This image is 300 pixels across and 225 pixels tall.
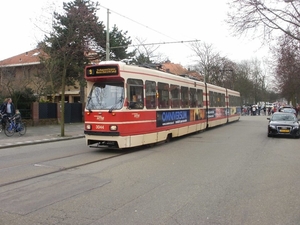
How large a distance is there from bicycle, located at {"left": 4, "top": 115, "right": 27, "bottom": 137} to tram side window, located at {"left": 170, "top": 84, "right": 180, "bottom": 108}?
8.59 meters

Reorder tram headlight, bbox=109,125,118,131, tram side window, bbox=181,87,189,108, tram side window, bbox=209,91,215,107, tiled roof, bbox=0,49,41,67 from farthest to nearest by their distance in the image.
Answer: tiled roof, bbox=0,49,41,67, tram side window, bbox=209,91,215,107, tram side window, bbox=181,87,189,108, tram headlight, bbox=109,125,118,131

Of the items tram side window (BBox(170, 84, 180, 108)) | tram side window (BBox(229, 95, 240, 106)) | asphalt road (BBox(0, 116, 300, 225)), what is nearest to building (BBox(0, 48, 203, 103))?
tram side window (BBox(170, 84, 180, 108))

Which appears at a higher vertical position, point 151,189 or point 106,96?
point 106,96

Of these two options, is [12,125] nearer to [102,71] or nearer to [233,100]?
[102,71]

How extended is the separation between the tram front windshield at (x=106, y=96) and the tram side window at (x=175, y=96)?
3.97 metres

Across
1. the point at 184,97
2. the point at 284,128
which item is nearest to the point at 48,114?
the point at 184,97

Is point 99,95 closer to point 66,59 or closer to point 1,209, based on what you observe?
point 1,209

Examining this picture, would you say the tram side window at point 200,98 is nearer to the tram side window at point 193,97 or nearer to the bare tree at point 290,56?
the tram side window at point 193,97

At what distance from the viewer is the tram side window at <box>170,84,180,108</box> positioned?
14202 millimetres

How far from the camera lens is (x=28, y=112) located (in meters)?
22.2

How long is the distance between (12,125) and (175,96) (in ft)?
29.3

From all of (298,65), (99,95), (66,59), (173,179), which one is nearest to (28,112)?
(66,59)

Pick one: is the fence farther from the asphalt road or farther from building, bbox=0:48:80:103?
the asphalt road

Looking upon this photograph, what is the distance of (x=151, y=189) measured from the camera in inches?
246
